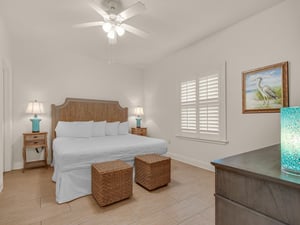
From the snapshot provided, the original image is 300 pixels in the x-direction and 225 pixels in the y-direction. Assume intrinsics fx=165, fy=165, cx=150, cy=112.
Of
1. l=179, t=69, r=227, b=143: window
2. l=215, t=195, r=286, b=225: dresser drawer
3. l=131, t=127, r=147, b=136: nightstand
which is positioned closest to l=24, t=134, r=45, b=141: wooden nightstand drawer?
l=131, t=127, r=147, b=136: nightstand

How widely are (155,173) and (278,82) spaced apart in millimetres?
Result: 2249

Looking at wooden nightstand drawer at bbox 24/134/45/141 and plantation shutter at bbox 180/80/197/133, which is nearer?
wooden nightstand drawer at bbox 24/134/45/141

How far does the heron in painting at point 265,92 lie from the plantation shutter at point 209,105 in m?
0.73

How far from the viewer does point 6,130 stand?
127 inches

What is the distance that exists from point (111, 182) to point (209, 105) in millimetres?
2382

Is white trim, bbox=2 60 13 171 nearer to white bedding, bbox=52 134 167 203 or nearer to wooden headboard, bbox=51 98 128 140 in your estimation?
wooden headboard, bbox=51 98 128 140

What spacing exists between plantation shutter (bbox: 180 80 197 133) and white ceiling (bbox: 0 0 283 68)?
951 millimetres

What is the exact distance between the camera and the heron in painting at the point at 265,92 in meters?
2.46

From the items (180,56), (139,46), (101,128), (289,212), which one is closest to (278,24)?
(180,56)

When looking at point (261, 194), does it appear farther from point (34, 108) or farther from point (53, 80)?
point (53, 80)

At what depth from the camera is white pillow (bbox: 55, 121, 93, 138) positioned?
3.70m

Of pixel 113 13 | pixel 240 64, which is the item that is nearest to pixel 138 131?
pixel 240 64

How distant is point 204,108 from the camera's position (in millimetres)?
3496

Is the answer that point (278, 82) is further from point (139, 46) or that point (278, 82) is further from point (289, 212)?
point (139, 46)
